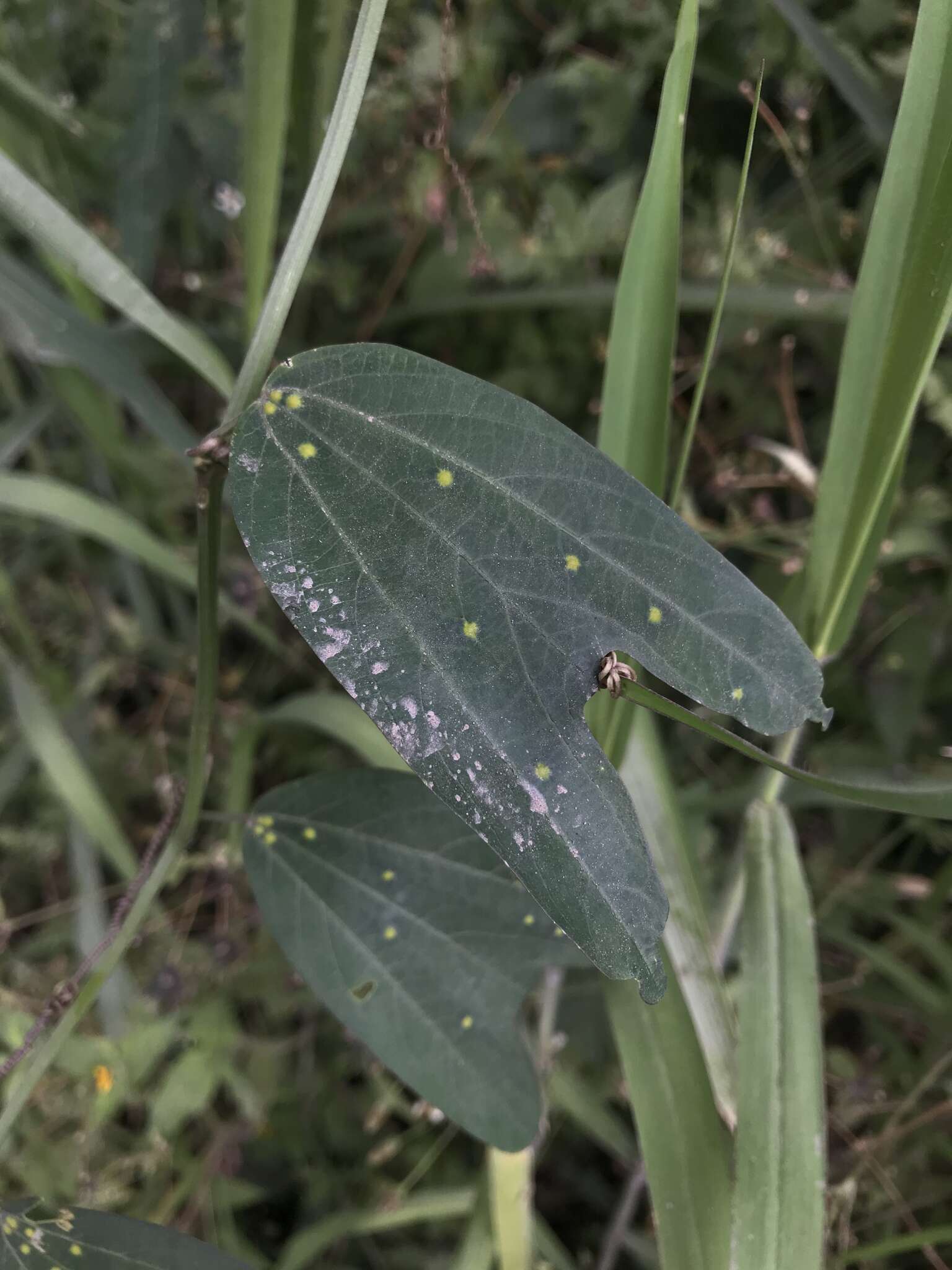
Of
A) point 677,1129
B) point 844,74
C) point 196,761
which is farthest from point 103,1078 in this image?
point 844,74

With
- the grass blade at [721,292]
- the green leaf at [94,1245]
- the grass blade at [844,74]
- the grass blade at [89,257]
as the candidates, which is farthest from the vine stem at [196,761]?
the grass blade at [844,74]

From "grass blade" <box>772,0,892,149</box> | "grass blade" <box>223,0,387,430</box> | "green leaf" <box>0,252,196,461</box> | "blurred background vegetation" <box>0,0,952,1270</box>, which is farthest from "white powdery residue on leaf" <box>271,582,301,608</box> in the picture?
"grass blade" <box>772,0,892,149</box>

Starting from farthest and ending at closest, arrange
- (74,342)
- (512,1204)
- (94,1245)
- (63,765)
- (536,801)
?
(63,765) → (74,342) → (512,1204) → (94,1245) → (536,801)

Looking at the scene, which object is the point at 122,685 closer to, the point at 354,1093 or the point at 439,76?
the point at 354,1093

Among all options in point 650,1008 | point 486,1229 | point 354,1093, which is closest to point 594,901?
point 650,1008

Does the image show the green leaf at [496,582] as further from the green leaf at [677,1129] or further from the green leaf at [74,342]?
the green leaf at [74,342]

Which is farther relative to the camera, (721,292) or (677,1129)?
(677,1129)

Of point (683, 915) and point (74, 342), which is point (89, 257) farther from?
point (683, 915)
